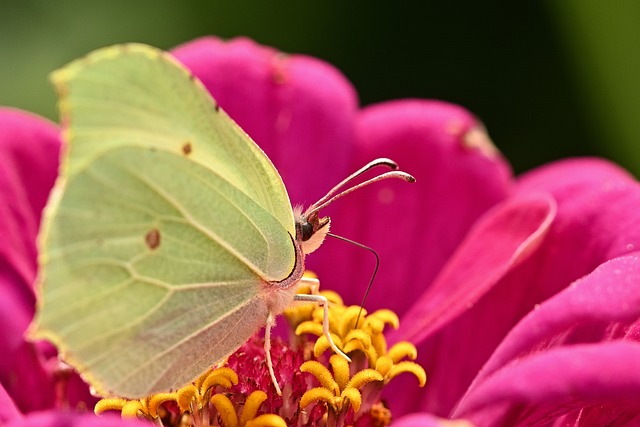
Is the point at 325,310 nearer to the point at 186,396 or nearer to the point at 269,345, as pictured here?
the point at 269,345

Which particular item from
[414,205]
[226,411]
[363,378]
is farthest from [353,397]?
[414,205]

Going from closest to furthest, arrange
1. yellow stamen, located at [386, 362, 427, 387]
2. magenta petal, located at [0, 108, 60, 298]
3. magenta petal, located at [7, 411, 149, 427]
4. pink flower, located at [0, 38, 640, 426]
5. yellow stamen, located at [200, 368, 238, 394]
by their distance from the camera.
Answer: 1. magenta petal, located at [7, 411, 149, 427]
2. pink flower, located at [0, 38, 640, 426]
3. yellow stamen, located at [200, 368, 238, 394]
4. yellow stamen, located at [386, 362, 427, 387]
5. magenta petal, located at [0, 108, 60, 298]

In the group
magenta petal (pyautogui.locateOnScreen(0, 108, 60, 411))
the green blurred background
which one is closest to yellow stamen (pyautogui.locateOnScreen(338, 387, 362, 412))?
magenta petal (pyautogui.locateOnScreen(0, 108, 60, 411))

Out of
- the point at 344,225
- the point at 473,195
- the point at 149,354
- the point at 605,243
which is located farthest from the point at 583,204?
the point at 149,354

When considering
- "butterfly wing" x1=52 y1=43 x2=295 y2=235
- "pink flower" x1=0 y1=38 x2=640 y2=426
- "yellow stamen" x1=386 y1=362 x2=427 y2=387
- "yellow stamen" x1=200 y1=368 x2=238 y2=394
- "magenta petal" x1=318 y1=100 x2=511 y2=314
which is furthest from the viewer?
"magenta petal" x1=318 y1=100 x2=511 y2=314

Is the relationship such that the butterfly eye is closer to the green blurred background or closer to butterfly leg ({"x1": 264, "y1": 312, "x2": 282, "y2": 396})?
butterfly leg ({"x1": 264, "y1": 312, "x2": 282, "y2": 396})

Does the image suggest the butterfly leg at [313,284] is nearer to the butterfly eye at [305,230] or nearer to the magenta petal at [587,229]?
the butterfly eye at [305,230]

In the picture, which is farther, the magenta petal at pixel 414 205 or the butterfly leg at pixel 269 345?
the magenta petal at pixel 414 205

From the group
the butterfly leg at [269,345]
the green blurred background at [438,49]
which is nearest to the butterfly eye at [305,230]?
the butterfly leg at [269,345]
